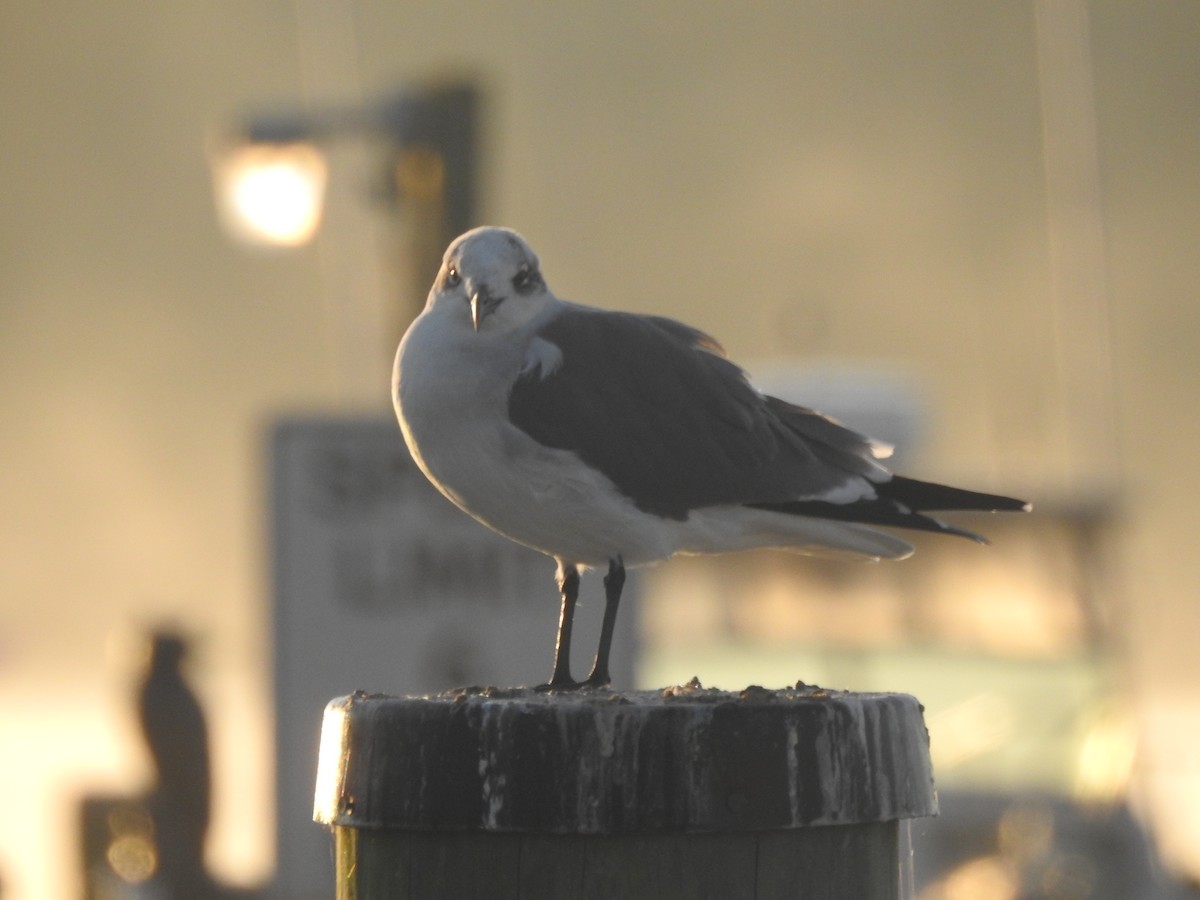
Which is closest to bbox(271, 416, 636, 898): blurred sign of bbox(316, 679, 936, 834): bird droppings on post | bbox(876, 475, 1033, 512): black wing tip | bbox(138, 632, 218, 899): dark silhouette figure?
bbox(138, 632, 218, 899): dark silhouette figure

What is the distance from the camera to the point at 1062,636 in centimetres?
2303

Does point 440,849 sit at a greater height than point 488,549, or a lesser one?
lesser

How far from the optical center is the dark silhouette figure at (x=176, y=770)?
7719 millimetres

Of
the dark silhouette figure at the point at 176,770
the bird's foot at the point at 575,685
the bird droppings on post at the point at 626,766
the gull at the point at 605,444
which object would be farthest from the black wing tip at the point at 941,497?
the dark silhouette figure at the point at 176,770

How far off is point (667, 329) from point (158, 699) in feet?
12.9

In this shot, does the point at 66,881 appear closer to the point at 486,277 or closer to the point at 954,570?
the point at 486,277

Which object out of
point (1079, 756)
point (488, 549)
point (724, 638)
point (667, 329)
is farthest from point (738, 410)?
point (724, 638)

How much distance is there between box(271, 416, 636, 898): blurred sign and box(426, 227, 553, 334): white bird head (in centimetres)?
262

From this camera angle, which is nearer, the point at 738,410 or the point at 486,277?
the point at 486,277

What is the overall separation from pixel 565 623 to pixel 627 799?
1.92 m

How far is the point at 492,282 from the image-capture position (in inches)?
168

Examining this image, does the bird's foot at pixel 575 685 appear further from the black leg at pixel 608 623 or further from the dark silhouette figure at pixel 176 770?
the dark silhouette figure at pixel 176 770

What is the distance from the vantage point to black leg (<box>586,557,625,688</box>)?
169 inches

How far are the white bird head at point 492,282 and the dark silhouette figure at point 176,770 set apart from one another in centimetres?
381
